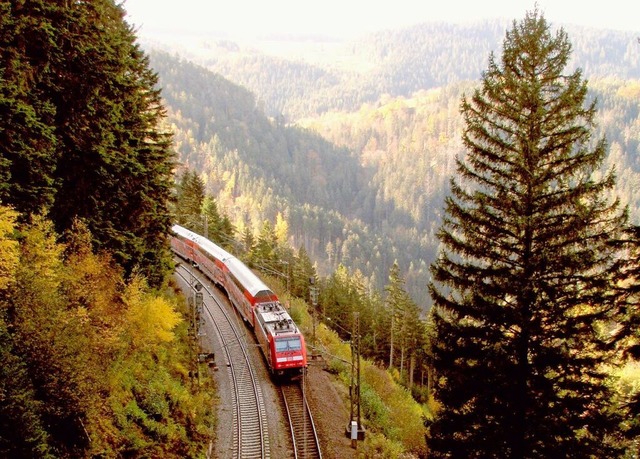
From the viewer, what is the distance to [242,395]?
29.3 meters

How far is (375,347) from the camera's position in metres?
61.5

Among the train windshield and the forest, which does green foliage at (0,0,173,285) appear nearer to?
the forest

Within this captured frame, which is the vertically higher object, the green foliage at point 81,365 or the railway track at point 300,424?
the green foliage at point 81,365

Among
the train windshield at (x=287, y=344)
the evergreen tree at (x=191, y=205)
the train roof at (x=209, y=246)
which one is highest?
the evergreen tree at (x=191, y=205)

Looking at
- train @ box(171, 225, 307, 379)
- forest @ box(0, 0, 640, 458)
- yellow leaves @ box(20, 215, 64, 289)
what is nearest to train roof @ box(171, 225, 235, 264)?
train @ box(171, 225, 307, 379)

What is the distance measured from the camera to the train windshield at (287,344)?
1167 inches

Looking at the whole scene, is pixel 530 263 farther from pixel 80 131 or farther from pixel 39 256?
pixel 80 131

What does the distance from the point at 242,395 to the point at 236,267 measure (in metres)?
16.1

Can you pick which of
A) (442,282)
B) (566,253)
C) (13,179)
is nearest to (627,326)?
(566,253)

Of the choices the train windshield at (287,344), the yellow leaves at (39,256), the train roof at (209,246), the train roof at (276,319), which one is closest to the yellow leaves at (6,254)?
the yellow leaves at (39,256)

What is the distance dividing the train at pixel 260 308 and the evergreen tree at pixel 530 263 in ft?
55.6

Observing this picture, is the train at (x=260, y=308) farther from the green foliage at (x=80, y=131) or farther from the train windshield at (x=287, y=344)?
the green foliage at (x=80, y=131)

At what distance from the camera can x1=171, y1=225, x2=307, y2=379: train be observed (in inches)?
1169

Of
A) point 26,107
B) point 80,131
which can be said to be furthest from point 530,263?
point 80,131
